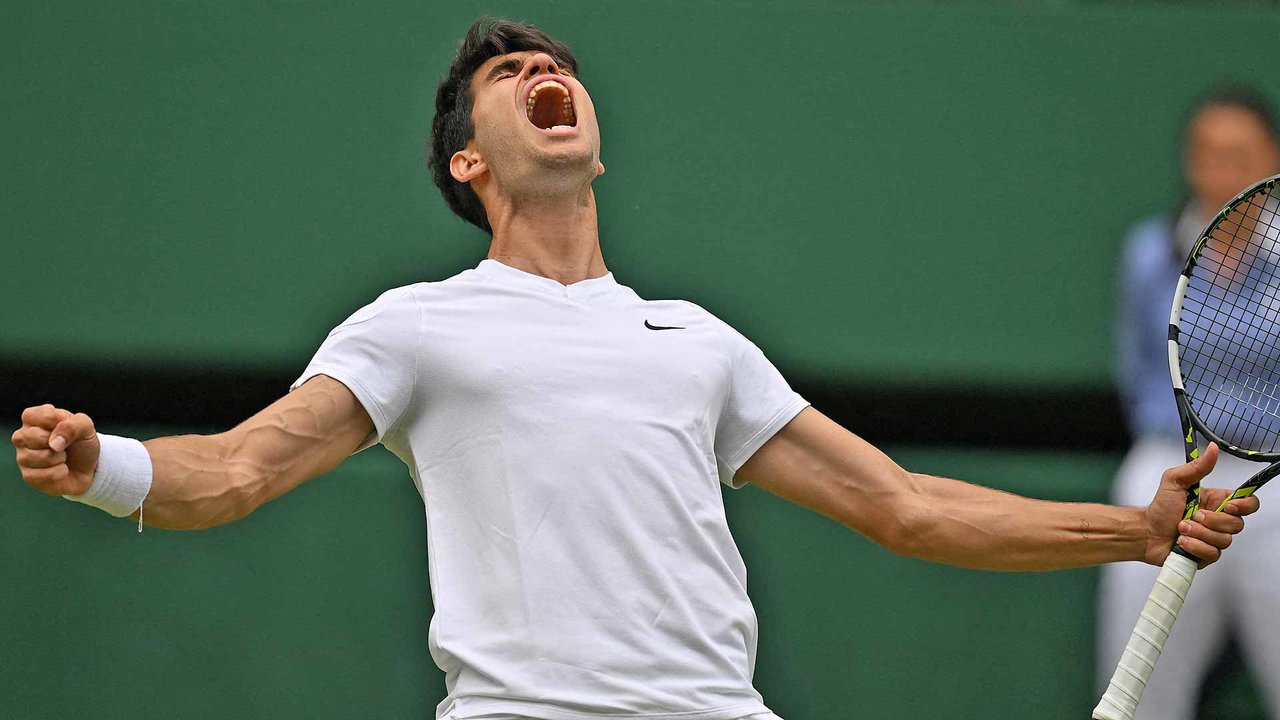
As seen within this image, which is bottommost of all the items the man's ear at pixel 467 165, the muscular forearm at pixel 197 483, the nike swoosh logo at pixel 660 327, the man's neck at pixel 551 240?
the muscular forearm at pixel 197 483

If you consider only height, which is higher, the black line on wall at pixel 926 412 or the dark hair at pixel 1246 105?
the dark hair at pixel 1246 105

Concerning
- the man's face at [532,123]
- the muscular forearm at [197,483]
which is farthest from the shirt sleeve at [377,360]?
the man's face at [532,123]

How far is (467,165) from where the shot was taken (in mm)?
2529

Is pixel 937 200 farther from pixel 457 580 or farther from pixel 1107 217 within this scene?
pixel 457 580

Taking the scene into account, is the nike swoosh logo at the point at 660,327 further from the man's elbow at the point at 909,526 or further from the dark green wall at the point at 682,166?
the dark green wall at the point at 682,166

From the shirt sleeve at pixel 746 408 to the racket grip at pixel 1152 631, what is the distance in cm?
57

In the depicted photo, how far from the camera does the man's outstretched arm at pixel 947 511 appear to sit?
224 cm

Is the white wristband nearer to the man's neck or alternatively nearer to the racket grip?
the man's neck

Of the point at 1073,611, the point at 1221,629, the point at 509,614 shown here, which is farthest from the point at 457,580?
the point at 1073,611

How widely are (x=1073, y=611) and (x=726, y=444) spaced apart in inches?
70.4

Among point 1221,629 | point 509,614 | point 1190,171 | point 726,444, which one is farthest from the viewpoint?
point 1190,171

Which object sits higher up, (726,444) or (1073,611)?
(726,444)

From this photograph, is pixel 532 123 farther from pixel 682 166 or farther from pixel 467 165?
pixel 682 166

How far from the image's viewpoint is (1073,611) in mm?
3770
